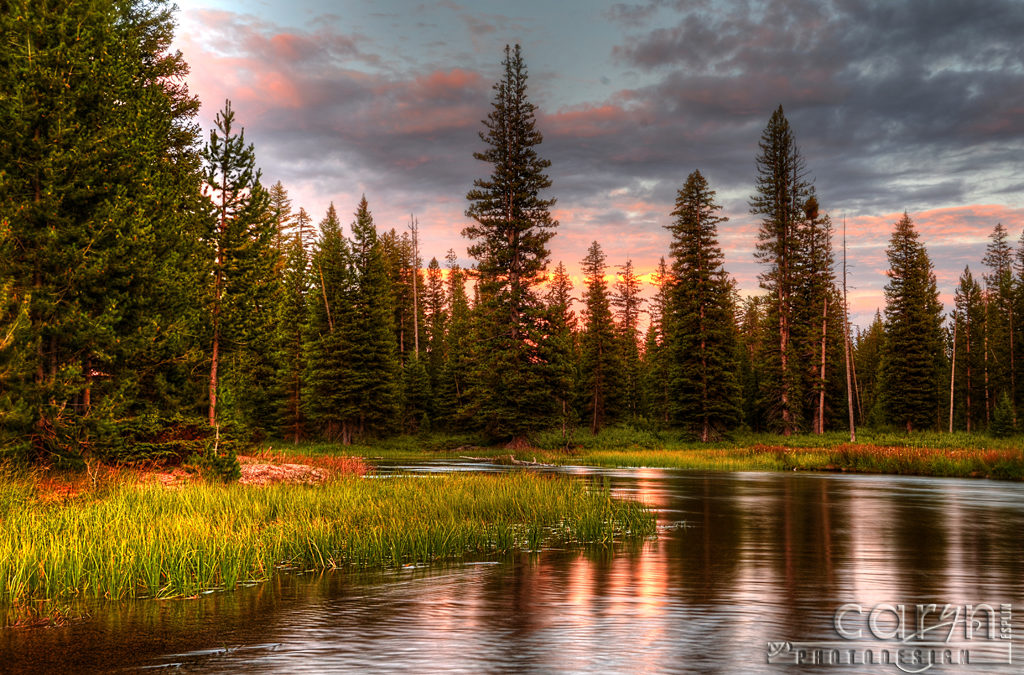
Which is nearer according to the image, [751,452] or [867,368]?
[751,452]

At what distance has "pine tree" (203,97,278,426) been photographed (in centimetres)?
2509

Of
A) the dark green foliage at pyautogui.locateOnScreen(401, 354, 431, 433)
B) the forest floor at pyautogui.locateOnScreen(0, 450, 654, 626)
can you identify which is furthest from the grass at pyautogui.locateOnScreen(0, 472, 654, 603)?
→ the dark green foliage at pyautogui.locateOnScreen(401, 354, 431, 433)

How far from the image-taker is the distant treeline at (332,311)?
2062 centimetres

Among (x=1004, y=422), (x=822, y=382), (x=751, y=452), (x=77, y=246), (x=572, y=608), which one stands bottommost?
(x=751, y=452)

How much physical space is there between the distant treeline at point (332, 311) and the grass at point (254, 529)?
5268 millimetres

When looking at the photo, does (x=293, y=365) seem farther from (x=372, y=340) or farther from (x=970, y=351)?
(x=970, y=351)

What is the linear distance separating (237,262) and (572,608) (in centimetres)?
1883

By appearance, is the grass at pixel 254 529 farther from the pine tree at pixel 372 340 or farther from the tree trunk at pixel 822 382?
the tree trunk at pixel 822 382

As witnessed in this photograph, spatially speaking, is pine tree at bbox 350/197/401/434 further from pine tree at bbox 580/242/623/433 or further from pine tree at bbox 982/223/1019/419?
pine tree at bbox 982/223/1019/419

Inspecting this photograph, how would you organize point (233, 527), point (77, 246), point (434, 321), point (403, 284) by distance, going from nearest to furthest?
point (233, 527)
point (77, 246)
point (403, 284)
point (434, 321)

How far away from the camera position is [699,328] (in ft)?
196

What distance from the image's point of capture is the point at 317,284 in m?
65.7

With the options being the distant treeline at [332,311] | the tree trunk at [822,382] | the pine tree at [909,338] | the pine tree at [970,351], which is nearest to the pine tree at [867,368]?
the distant treeline at [332,311]

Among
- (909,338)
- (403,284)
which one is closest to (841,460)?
(909,338)
